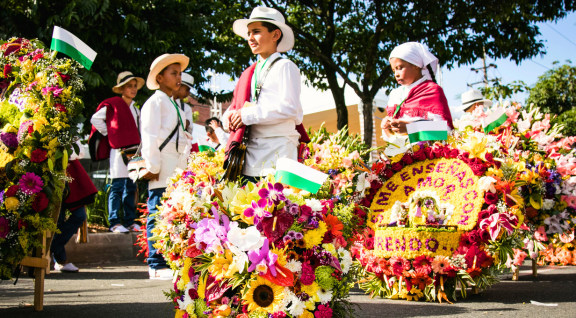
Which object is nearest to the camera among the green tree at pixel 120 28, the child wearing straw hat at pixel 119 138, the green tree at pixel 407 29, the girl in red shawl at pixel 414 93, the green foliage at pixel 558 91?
the girl in red shawl at pixel 414 93

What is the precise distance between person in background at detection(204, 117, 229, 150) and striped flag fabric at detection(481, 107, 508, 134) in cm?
383

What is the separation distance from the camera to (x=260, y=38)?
3.82 metres

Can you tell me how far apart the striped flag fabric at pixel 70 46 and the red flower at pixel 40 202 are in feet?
3.95

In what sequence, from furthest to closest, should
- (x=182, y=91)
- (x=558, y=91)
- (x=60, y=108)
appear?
(x=558, y=91) → (x=182, y=91) → (x=60, y=108)

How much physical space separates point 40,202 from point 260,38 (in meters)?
1.93

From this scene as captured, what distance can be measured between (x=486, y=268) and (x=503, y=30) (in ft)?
29.6

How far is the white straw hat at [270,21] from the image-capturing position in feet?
12.3

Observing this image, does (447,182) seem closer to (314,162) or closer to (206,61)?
(314,162)

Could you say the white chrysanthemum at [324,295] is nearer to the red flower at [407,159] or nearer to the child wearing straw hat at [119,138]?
the red flower at [407,159]

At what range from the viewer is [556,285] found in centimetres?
525

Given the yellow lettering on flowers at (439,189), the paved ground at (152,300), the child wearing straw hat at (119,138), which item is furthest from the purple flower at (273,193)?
the child wearing straw hat at (119,138)

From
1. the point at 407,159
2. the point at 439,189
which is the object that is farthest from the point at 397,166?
the point at 439,189

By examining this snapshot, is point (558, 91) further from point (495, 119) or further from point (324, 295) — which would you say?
point (324, 295)

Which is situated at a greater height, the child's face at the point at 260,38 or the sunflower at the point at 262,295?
the child's face at the point at 260,38
